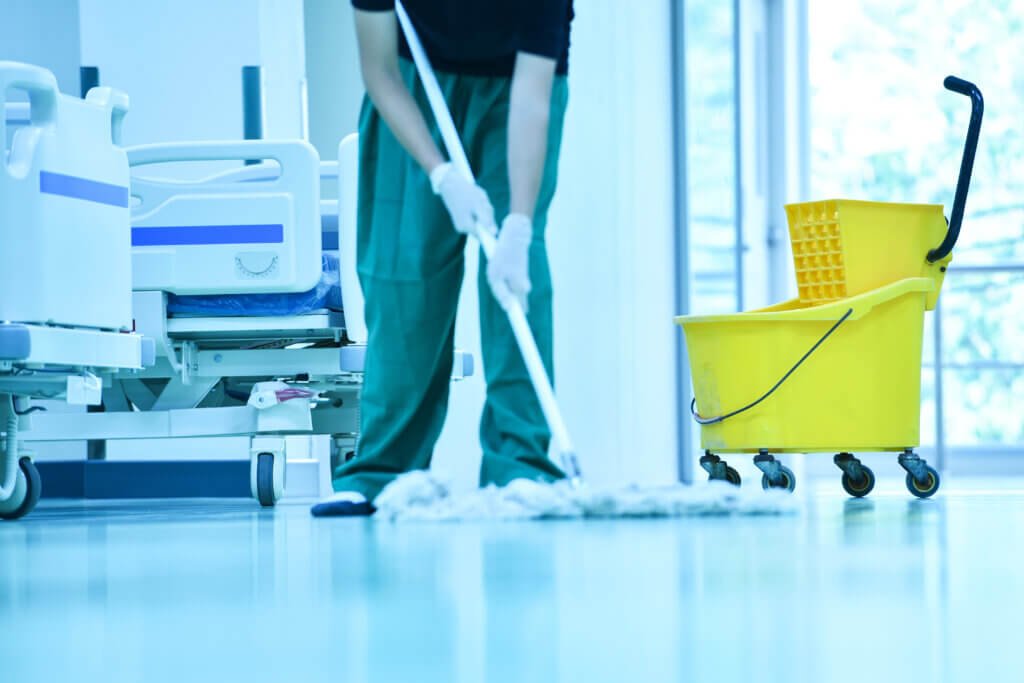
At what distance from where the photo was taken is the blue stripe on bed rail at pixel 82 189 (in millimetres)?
2859

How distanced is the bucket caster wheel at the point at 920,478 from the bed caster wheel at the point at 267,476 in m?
1.51

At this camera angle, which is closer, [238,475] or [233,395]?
[233,395]

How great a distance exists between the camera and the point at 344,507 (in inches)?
92.2

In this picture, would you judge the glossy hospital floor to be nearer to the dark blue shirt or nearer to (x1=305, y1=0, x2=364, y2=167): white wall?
the dark blue shirt

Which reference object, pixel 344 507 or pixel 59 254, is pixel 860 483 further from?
pixel 59 254

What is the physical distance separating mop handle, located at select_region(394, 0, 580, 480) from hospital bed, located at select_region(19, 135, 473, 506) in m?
1.25

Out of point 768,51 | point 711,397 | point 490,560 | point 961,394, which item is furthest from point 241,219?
point 961,394

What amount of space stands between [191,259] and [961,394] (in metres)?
4.66

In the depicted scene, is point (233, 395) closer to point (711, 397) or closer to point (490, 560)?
point (711, 397)

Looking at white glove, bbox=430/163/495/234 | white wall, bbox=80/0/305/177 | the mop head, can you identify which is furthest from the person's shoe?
white wall, bbox=80/0/305/177

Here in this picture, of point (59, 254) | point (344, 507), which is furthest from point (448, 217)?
point (59, 254)

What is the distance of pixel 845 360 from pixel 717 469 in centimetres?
38

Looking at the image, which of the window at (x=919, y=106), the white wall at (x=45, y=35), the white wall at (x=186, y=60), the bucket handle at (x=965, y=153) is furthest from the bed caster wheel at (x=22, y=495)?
the window at (x=919, y=106)

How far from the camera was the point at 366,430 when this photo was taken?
245 centimetres
